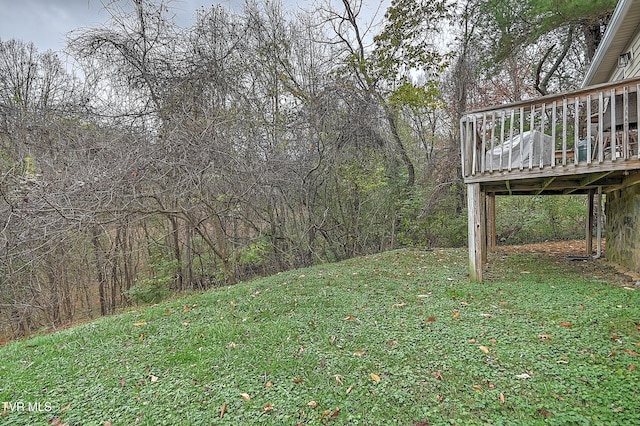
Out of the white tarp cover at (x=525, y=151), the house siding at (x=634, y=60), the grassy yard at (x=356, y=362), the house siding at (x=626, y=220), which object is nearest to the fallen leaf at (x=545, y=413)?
the grassy yard at (x=356, y=362)

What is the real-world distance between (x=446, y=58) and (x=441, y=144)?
2.45m

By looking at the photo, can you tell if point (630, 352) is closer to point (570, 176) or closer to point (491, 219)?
point (570, 176)

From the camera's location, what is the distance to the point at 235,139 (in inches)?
258

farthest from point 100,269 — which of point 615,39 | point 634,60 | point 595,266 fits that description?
point 634,60

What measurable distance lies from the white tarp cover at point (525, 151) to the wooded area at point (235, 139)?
3.55 meters

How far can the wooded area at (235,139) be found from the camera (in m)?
5.58

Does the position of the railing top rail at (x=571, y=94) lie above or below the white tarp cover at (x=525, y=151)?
above

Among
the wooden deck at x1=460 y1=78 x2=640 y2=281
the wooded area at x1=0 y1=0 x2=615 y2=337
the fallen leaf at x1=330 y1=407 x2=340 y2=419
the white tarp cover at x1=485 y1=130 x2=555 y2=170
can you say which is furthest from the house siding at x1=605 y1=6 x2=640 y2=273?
the fallen leaf at x1=330 y1=407 x2=340 y2=419

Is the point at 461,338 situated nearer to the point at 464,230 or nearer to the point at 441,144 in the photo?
the point at 464,230

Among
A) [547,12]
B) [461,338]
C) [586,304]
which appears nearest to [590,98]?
[586,304]

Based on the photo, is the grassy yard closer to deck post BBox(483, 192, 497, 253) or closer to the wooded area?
the wooded area

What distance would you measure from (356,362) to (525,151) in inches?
142

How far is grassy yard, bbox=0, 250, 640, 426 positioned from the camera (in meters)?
2.05

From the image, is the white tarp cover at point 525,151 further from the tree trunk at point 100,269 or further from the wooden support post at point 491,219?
the tree trunk at point 100,269
